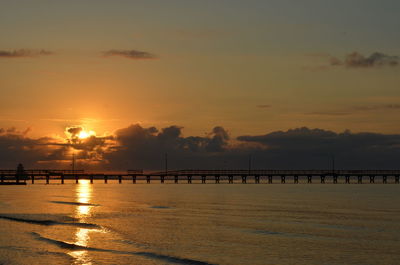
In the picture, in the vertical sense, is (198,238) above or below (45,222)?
below

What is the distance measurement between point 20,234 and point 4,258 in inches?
392

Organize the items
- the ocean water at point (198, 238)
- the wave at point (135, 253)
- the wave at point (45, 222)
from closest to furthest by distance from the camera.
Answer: the wave at point (135, 253) → the ocean water at point (198, 238) → the wave at point (45, 222)

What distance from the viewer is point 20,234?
40.9 m

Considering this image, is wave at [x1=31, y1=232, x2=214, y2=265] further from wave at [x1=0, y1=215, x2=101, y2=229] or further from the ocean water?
wave at [x1=0, y1=215, x2=101, y2=229]

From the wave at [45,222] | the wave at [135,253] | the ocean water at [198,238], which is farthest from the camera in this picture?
the wave at [45,222]

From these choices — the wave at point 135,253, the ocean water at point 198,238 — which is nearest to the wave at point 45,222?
the ocean water at point 198,238

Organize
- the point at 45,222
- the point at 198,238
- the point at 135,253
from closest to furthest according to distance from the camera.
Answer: the point at 135,253, the point at 198,238, the point at 45,222

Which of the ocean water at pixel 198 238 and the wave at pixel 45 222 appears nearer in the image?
the ocean water at pixel 198 238

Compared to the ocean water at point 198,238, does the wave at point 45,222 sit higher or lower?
higher

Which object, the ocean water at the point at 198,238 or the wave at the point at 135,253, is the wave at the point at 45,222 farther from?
the wave at the point at 135,253

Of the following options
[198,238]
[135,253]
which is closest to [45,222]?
[198,238]

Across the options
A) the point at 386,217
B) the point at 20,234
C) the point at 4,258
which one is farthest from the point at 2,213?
the point at 386,217

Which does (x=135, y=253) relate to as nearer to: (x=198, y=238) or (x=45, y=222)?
(x=198, y=238)

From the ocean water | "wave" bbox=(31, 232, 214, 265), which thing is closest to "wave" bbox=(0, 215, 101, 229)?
the ocean water
